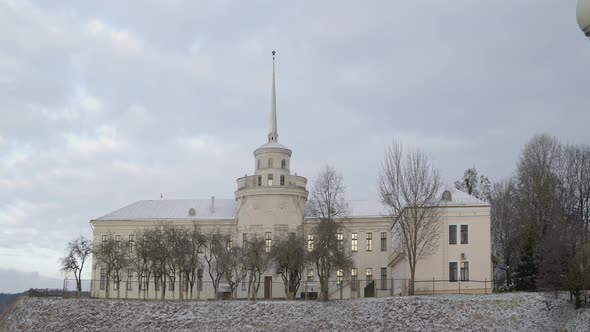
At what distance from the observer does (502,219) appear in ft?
243

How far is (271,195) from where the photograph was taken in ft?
219

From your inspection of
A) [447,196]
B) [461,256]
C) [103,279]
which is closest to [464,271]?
[461,256]

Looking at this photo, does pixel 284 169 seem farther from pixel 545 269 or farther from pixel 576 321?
pixel 576 321

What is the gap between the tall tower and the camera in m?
66.8

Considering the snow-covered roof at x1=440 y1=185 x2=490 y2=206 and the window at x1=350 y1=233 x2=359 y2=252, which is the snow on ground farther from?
the window at x1=350 y1=233 x2=359 y2=252

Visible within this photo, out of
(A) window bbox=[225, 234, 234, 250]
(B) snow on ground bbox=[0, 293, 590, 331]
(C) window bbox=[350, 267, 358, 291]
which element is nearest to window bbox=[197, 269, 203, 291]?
(A) window bbox=[225, 234, 234, 250]

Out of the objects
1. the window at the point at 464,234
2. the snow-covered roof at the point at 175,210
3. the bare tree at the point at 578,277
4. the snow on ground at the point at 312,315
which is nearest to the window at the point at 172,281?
the snow-covered roof at the point at 175,210

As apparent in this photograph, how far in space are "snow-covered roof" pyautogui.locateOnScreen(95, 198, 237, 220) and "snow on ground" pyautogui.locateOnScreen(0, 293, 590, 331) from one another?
71.5 feet

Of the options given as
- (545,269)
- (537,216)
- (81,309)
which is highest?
(537,216)

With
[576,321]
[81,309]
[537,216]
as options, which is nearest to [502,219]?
[537,216]

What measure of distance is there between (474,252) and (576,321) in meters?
15.7

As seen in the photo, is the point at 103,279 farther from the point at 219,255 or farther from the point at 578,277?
the point at 578,277

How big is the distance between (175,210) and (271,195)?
14.9 metres

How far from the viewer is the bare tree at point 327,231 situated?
5588 centimetres
